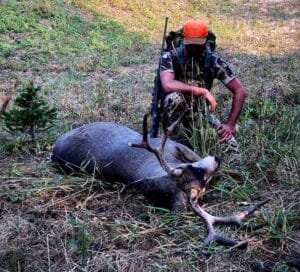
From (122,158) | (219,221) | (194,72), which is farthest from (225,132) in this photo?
(219,221)

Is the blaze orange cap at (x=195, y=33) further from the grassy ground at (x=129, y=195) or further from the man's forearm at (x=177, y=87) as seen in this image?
the grassy ground at (x=129, y=195)

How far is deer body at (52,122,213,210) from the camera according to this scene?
4.10m

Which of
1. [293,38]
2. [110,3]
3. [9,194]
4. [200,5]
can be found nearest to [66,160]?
[9,194]

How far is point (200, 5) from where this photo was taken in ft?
57.6

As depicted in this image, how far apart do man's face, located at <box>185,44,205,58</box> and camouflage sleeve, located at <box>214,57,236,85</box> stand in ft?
0.62

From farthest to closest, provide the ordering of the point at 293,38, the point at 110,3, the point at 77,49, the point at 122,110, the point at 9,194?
the point at 110,3, the point at 293,38, the point at 77,49, the point at 122,110, the point at 9,194

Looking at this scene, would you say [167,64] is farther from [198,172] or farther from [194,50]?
[198,172]

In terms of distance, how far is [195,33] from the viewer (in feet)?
17.5

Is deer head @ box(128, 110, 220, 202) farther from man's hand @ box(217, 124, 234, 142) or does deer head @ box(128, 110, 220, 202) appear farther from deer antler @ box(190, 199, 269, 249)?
man's hand @ box(217, 124, 234, 142)

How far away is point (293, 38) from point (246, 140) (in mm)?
8724

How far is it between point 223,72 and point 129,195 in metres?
1.82

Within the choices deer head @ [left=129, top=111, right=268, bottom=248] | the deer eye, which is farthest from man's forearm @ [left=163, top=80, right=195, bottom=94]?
the deer eye

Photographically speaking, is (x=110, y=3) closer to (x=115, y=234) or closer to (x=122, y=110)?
(x=122, y=110)

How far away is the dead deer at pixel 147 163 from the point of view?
384cm
